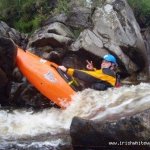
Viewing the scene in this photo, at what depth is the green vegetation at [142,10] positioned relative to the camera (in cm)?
1268

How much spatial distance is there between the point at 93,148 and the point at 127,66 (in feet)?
18.1

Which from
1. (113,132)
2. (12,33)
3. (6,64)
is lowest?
(12,33)

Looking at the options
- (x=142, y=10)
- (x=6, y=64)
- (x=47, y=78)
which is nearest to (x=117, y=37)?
(x=142, y=10)

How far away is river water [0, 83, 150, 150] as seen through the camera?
585 centimetres

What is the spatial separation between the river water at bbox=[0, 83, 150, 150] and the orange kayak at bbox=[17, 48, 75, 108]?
21cm

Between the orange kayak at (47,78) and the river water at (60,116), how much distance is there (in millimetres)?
213

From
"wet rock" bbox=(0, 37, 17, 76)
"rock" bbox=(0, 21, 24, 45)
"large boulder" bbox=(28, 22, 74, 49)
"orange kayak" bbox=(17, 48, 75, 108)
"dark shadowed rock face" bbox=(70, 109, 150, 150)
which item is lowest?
"rock" bbox=(0, 21, 24, 45)

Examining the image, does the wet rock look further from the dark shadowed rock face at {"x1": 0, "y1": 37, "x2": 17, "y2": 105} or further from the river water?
the river water

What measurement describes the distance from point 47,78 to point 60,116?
3.75ft

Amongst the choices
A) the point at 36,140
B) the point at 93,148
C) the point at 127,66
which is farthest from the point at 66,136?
the point at 127,66

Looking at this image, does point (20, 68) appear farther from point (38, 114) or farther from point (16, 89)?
point (38, 114)

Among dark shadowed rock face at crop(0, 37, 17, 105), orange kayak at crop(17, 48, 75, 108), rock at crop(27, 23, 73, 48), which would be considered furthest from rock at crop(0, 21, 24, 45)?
dark shadowed rock face at crop(0, 37, 17, 105)

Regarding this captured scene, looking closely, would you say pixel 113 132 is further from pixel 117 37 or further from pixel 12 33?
pixel 12 33

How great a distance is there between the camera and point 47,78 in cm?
847
